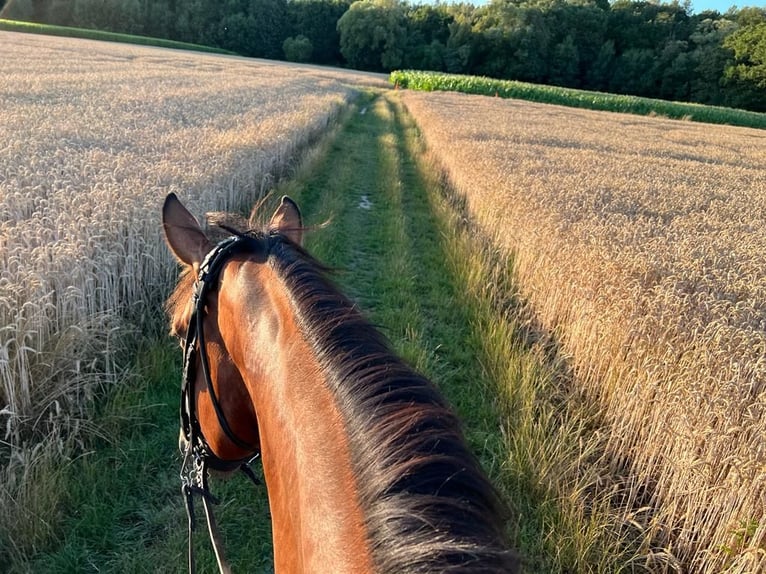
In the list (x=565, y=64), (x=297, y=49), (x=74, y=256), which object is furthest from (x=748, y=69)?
(x=74, y=256)

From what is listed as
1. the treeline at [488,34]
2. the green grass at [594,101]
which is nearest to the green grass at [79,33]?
the treeline at [488,34]

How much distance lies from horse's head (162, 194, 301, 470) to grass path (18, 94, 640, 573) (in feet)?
1.30

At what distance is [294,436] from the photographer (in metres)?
1.15

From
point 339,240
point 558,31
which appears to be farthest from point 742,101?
point 339,240

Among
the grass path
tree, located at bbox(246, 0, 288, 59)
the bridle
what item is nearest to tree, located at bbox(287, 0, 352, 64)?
tree, located at bbox(246, 0, 288, 59)

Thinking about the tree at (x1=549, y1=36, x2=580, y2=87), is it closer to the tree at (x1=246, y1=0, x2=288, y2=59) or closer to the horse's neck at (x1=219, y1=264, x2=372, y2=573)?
the tree at (x1=246, y1=0, x2=288, y2=59)

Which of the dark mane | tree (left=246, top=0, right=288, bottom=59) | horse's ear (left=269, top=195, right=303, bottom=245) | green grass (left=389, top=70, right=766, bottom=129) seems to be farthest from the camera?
tree (left=246, top=0, right=288, bottom=59)

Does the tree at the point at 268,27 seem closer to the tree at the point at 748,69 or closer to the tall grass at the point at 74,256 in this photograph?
the tree at the point at 748,69

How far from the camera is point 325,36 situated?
76.6 metres

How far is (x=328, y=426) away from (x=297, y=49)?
3110 inches

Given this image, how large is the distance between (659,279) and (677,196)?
19.1 ft

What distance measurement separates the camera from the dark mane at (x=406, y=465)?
800mm

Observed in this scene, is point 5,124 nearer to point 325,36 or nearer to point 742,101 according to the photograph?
point 742,101

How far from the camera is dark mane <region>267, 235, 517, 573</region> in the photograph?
80 centimetres
